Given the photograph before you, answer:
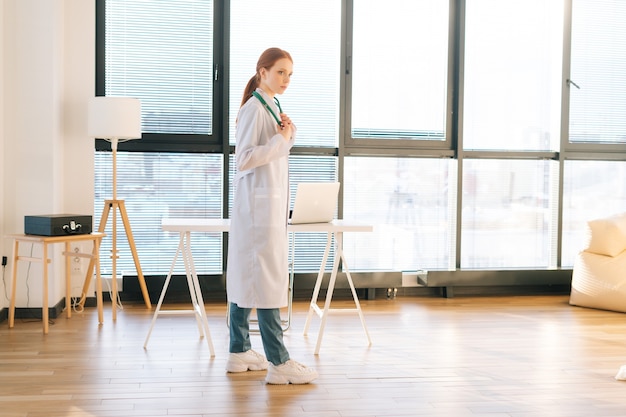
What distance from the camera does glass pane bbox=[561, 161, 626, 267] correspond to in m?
6.63

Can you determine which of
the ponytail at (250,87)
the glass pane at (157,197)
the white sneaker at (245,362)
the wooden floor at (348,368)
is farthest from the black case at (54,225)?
the ponytail at (250,87)

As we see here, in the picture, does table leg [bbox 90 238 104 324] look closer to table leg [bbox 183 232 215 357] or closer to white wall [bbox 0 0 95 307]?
white wall [bbox 0 0 95 307]

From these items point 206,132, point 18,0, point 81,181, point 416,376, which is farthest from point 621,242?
point 18,0

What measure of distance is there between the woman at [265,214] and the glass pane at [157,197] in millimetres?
2365

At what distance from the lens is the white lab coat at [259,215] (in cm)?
357

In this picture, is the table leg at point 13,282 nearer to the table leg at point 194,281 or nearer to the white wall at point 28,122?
the white wall at point 28,122

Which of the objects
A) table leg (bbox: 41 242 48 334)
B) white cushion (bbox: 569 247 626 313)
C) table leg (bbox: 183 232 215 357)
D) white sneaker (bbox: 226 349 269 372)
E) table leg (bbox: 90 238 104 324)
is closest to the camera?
white sneaker (bbox: 226 349 269 372)

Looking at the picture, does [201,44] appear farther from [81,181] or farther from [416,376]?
[416,376]

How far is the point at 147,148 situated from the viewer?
590 centimetres

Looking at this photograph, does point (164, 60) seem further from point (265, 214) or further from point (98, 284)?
point (265, 214)

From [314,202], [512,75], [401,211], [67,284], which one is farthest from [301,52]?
[67,284]

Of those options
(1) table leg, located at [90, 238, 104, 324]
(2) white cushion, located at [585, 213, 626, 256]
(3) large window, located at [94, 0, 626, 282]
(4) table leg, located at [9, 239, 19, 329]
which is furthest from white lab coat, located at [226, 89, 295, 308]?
(2) white cushion, located at [585, 213, 626, 256]

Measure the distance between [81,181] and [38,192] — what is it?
21.7 inches

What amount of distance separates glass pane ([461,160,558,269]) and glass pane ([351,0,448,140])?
56cm
